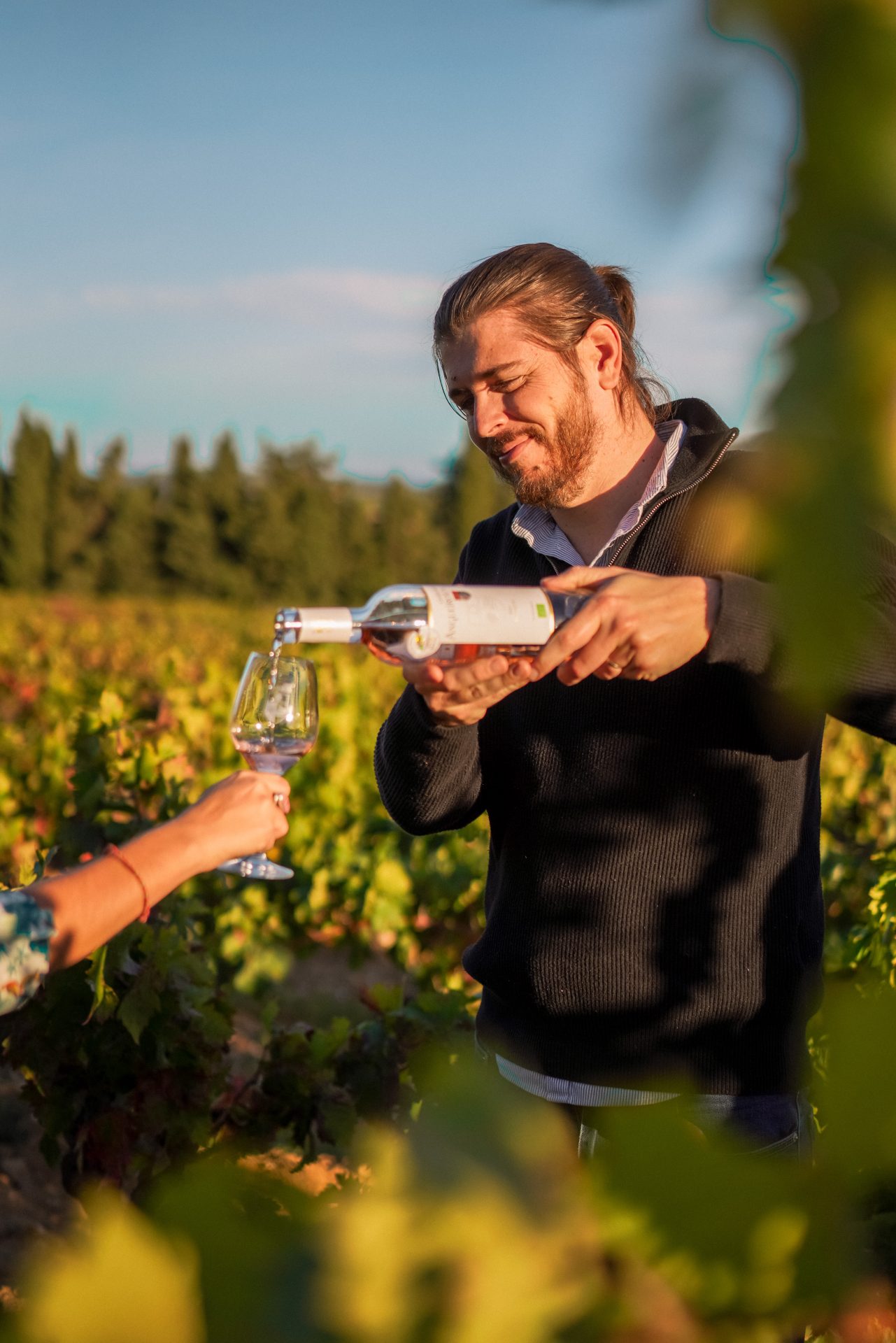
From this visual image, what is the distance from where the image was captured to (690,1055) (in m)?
1.92

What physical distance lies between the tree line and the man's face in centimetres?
3235

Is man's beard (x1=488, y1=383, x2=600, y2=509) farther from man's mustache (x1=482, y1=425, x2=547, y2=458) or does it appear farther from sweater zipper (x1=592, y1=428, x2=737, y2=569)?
sweater zipper (x1=592, y1=428, x2=737, y2=569)

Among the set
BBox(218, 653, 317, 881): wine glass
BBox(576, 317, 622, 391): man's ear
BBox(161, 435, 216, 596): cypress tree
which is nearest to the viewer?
BBox(218, 653, 317, 881): wine glass

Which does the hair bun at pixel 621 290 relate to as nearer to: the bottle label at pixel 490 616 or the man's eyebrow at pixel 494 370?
the man's eyebrow at pixel 494 370

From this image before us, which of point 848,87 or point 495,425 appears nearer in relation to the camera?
point 848,87

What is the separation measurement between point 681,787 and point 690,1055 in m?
0.43

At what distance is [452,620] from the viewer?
5.31ft

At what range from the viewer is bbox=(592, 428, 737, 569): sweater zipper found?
2010 millimetres

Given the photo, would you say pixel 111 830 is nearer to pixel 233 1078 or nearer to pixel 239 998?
pixel 233 1078

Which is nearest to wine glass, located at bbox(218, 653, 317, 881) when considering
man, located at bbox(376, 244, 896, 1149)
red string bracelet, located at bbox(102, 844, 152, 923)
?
man, located at bbox(376, 244, 896, 1149)

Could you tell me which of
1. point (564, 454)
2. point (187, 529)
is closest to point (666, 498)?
point (564, 454)

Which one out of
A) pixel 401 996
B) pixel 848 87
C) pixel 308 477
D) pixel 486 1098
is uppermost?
pixel 308 477

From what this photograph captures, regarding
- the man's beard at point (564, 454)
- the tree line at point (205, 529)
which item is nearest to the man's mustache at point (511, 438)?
the man's beard at point (564, 454)

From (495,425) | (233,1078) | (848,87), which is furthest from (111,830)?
(848,87)
